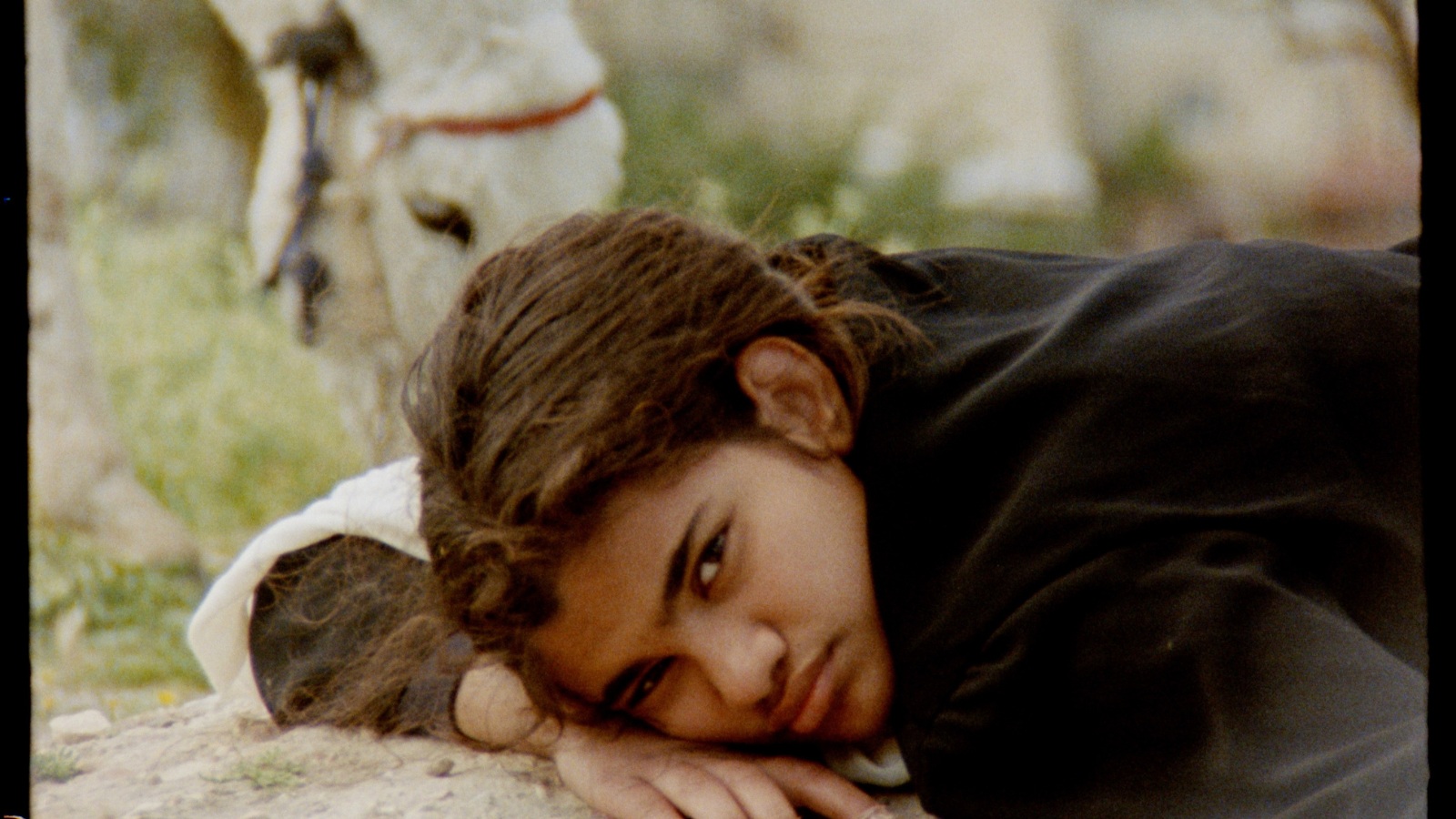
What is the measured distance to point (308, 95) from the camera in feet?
11.5

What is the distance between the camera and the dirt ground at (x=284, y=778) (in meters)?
1.35

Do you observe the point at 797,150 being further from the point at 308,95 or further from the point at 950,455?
the point at 950,455

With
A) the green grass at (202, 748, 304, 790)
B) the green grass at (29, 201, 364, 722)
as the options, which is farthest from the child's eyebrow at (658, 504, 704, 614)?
the green grass at (29, 201, 364, 722)

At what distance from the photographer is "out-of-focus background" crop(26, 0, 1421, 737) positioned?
351 centimetres

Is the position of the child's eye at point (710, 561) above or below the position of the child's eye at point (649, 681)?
above

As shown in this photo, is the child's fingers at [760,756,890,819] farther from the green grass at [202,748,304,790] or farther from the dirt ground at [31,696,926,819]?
the green grass at [202,748,304,790]

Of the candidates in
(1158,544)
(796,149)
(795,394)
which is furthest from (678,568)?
(796,149)

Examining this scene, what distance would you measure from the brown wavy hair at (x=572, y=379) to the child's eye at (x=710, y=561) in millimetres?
80

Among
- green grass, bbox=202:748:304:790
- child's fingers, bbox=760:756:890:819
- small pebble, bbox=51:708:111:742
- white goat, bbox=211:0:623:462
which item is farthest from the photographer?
white goat, bbox=211:0:623:462

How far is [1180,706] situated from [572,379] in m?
0.57

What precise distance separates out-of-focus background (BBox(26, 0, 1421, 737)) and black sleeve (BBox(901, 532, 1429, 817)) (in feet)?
7.31

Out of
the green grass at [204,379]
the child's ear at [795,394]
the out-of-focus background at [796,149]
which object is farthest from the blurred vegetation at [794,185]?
the child's ear at [795,394]

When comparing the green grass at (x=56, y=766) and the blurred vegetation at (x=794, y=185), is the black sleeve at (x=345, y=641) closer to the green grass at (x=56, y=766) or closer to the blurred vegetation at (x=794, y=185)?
the green grass at (x=56, y=766)

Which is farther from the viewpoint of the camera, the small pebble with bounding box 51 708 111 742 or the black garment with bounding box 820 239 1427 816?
the small pebble with bounding box 51 708 111 742
